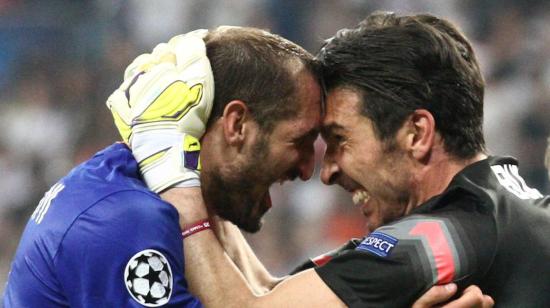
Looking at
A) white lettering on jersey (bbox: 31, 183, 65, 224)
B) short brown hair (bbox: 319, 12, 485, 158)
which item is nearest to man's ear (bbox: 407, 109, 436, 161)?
short brown hair (bbox: 319, 12, 485, 158)

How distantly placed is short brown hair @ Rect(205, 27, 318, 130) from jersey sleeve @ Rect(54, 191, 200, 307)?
1.59ft

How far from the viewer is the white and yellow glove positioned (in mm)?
2873

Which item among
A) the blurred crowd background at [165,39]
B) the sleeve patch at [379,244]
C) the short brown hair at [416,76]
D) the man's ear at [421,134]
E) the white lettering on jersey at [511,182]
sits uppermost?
the short brown hair at [416,76]

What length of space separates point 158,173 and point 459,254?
85 centimetres

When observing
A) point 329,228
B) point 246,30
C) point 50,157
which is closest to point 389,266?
point 246,30

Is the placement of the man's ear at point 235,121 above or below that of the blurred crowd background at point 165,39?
above

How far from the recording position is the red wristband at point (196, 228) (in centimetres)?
283

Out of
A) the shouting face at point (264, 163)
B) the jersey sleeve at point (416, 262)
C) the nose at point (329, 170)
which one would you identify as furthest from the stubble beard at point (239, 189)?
the jersey sleeve at point (416, 262)

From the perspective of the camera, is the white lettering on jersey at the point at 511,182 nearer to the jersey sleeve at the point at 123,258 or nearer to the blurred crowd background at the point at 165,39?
the jersey sleeve at the point at 123,258

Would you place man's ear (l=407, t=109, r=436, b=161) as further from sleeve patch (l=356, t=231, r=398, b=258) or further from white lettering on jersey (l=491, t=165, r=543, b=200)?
sleeve patch (l=356, t=231, r=398, b=258)

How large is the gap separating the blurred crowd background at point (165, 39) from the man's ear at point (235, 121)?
134 inches

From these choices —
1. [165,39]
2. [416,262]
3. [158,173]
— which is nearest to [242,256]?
[158,173]

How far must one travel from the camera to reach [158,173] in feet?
9.38

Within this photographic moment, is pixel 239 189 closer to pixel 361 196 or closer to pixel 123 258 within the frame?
pixel 361 196
